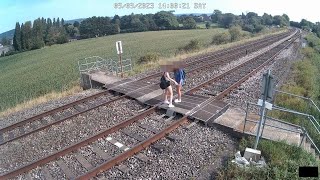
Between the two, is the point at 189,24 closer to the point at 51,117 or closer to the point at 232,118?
the point at 51,117

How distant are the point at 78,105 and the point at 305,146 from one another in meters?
8.38

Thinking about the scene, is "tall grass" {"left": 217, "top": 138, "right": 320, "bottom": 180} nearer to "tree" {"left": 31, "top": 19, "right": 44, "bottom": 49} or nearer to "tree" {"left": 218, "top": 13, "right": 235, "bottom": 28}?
"tree" {"left": 31, "top": 19, "right": 44, "bottom": 49}

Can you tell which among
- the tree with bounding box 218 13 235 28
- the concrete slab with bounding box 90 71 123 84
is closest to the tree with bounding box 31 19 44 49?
the tree with bounding box 218 13 235 28

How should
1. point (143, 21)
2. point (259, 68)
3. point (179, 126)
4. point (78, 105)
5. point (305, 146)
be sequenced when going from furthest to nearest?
point (143, 21) → point (259, 68) → point (78, 105) → point (179, 126) → point (305, 146)

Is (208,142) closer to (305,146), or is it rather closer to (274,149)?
(274,149)

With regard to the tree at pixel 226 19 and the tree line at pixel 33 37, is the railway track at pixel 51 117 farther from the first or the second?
the tree at pixel 226 19

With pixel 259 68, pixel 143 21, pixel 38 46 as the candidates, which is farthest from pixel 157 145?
pixel 143 21

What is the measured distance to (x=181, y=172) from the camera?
6.76 meters

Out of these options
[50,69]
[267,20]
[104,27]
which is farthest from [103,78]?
[267,20]

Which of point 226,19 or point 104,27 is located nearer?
point 104,27

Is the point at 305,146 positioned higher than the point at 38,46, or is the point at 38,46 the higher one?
the point at 305,146

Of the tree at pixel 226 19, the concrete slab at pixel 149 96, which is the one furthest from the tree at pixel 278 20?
the concrete slab at pixel 149 96

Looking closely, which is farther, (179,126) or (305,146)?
(179,126)

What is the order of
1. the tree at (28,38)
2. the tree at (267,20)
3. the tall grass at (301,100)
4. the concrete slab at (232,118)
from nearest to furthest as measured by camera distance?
the concrete slab at (232,118) → the tall grass at (301,100) → the tree at (28,38) → the tree at (267,20)
